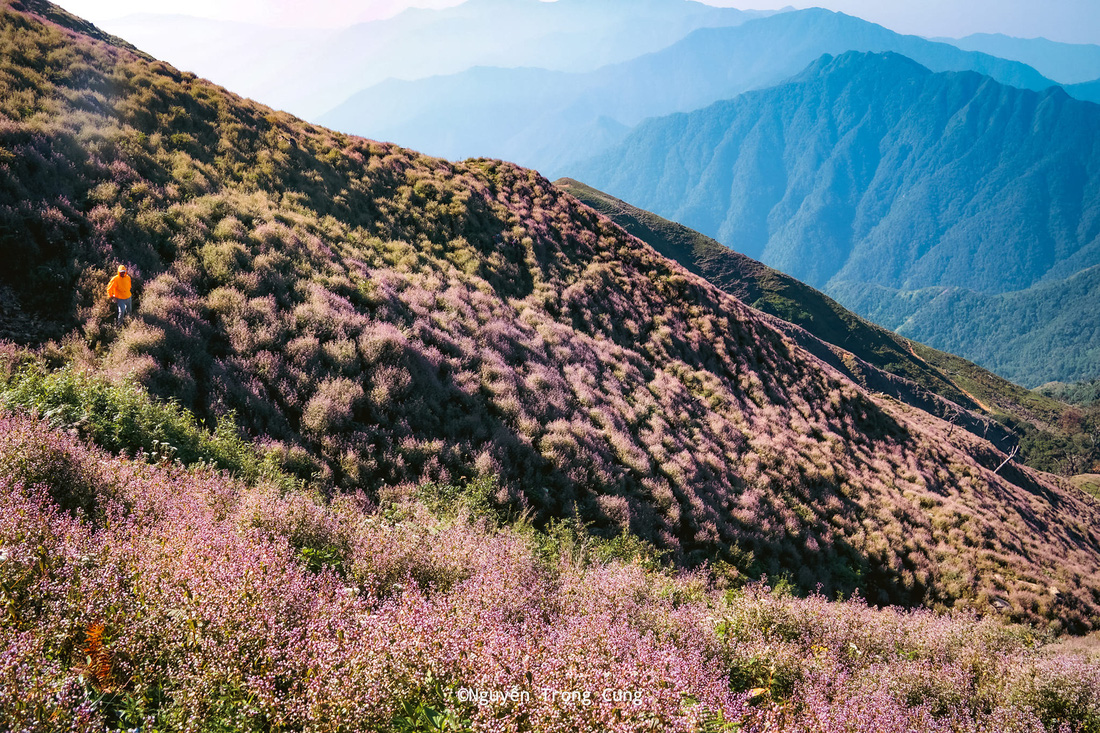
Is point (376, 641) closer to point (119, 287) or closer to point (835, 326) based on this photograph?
point (119, 287)

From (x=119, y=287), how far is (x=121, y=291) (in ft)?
0.23

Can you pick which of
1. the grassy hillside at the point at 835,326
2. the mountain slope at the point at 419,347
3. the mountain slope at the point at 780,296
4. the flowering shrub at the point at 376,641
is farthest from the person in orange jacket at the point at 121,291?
the mountain slope at the point at 780,296

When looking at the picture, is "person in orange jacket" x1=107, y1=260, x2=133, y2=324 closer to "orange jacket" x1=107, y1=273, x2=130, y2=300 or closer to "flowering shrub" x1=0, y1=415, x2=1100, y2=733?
"orange jacket" x1=107, y1=273, x2=130, y2=300

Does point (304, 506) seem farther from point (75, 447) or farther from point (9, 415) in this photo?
point (9, 415)

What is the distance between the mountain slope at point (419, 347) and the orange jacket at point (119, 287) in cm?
36

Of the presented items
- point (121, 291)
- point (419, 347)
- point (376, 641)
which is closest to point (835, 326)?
point (419, 347)

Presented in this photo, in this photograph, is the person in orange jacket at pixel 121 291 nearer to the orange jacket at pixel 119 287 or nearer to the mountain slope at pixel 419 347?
the orange jacket at pixel 119 287

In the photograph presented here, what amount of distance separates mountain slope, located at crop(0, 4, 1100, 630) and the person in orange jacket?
260mm

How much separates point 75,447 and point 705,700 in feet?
20.7

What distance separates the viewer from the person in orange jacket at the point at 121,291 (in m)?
7.70

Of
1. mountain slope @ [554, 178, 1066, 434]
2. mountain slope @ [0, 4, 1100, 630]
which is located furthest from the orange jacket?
mountain slope @ [554, 178, 1066, 434]

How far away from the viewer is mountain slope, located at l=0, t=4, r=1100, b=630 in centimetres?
796

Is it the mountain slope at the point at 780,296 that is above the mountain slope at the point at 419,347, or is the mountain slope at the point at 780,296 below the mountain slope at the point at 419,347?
above

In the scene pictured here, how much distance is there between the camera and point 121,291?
7777 mm
